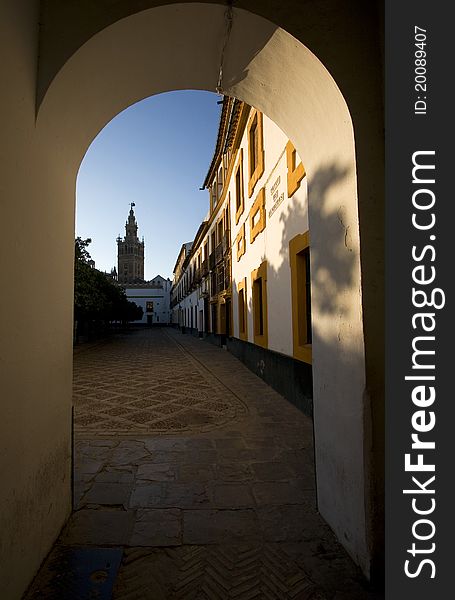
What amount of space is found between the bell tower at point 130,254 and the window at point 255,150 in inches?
3040

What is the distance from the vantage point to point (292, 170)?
5.75m

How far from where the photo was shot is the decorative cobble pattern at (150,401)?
4.96 m

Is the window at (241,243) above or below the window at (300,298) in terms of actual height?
above

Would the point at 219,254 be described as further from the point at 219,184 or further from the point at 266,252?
the point at 266,252

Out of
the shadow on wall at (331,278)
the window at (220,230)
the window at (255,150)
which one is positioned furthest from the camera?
the window at (220,230)

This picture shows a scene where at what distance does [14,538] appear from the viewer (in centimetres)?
178

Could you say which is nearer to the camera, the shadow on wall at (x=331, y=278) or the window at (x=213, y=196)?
the shadow on wall at (x=331, y=278)

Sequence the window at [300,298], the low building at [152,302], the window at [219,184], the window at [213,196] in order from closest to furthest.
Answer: the window at [300,298] → the window at [219,184] → the window at [213,196] → the low building at [152,302]

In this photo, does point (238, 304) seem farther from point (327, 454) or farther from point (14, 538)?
point (14, 538)

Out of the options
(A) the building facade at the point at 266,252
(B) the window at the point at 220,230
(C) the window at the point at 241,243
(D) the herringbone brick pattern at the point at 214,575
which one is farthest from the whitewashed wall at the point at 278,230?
(B) the window at the point at 220,230

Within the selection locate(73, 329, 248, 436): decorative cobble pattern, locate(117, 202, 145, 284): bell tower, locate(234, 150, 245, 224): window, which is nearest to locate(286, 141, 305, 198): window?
locate(73, 329, 248, 436): decorative cobble pattern

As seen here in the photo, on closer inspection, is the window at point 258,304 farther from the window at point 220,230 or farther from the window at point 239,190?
the window at point 220,230

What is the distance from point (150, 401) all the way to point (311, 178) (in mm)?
5059

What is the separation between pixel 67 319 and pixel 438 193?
2.48 m
